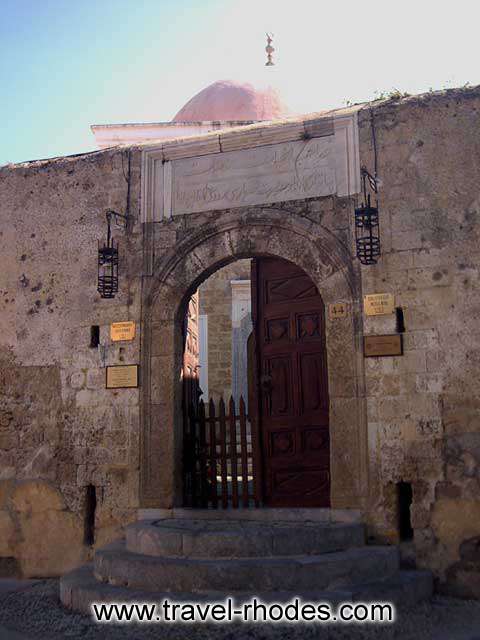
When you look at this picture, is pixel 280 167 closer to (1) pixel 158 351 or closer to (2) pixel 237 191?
(2) pixel 237 191

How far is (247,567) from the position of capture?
15.1 feet

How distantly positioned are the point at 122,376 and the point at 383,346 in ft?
7.81

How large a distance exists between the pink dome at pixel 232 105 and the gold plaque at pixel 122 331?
959 cm

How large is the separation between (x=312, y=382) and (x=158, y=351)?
4.68 ft

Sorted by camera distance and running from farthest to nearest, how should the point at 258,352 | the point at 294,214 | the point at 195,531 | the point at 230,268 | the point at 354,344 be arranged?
the point at 230,268, the point at 258,352, the point at 294,214, the point at 354,344, the point at 195,531

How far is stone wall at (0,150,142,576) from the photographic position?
20.9ft

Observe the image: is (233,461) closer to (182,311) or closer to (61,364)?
(182,311)

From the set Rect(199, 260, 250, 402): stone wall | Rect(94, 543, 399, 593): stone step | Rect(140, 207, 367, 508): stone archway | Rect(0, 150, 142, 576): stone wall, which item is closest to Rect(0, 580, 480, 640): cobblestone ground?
Rect(94, 543, 399, 593): stone step

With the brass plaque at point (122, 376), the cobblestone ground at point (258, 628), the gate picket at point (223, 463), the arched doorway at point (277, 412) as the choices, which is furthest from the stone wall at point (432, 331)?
the brass plaque at point (122, 376)

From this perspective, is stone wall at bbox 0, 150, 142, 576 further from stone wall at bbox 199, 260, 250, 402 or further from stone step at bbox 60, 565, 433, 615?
stone wall at bbox 199, 260, 250, 402

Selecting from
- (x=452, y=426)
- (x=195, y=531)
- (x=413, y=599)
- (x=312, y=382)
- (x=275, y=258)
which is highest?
(x=275, y=258)

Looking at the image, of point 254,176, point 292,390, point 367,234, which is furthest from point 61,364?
point 367,234

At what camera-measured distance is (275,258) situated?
6.71 m

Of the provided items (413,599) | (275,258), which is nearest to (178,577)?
(413,599)
